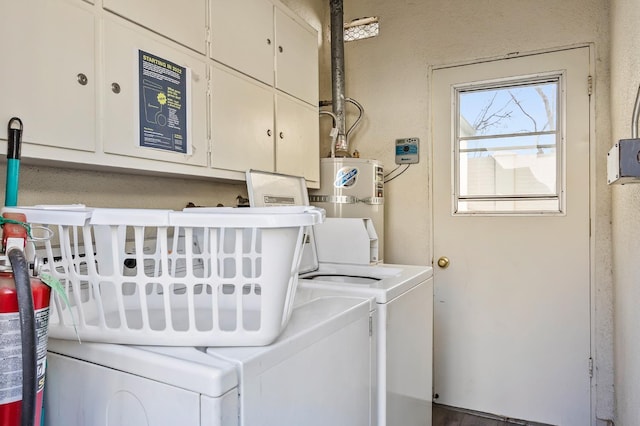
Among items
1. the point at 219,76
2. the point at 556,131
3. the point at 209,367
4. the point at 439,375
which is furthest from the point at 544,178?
the point at 209,367

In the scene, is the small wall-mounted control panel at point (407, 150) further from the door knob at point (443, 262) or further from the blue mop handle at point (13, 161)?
the blue mop handle at point (13, 161)

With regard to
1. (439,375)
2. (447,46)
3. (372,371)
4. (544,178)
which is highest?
(447,46)

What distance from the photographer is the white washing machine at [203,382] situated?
0.74m

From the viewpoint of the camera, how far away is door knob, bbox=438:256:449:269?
2.73 meters

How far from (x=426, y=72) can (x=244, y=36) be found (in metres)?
1.44

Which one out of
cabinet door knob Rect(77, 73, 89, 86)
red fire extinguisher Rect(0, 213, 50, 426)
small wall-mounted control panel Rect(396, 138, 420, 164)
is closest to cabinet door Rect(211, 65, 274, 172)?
cabinet door knob Rect(77, 73, 89, 86)

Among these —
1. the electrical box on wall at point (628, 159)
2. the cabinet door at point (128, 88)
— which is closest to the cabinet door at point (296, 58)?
the cabinet door at point (128, 88)

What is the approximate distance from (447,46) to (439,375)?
216cm

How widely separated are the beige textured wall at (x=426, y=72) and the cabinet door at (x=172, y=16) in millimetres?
1594

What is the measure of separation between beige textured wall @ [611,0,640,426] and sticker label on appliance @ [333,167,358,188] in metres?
1.33

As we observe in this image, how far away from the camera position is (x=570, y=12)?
2428 mm

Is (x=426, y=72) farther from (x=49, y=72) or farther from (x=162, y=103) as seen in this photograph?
(x=49, y=72)

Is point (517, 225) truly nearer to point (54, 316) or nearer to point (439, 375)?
point (439, 375)

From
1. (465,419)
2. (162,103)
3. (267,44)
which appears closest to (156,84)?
(162,103)
